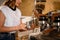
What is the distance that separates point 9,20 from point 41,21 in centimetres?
108

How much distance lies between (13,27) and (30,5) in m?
1.82

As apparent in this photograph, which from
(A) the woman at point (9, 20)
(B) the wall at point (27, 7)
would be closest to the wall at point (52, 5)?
(B) the wall at point (27, 7)

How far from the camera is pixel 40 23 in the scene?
2018 mm

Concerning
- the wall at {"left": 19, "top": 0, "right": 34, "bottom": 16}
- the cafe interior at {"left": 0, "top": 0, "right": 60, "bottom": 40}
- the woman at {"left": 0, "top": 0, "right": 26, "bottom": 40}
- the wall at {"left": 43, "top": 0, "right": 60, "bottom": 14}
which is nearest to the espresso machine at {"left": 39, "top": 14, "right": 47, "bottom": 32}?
the cafe interior at {"left": 0, "top": 0, "right": 60, "bottom": 40}

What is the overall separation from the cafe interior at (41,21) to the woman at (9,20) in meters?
0.18

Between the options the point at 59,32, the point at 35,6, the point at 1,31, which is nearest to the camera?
the point at 1,31

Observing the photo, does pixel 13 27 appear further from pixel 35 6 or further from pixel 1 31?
pixel 35 6

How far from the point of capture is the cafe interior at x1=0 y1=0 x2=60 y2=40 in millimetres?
1518

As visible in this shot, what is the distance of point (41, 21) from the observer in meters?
2.05

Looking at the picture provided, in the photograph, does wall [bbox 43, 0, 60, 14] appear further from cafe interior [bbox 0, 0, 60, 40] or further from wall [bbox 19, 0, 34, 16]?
wall [bbox 19, 0, 34, 16]

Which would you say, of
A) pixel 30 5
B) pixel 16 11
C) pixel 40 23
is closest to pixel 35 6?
pixel 30 5

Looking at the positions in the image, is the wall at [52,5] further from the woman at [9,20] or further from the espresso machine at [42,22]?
the woman at [9,20]

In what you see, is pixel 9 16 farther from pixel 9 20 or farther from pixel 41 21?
pixel 41 21

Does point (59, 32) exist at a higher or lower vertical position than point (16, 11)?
lower
